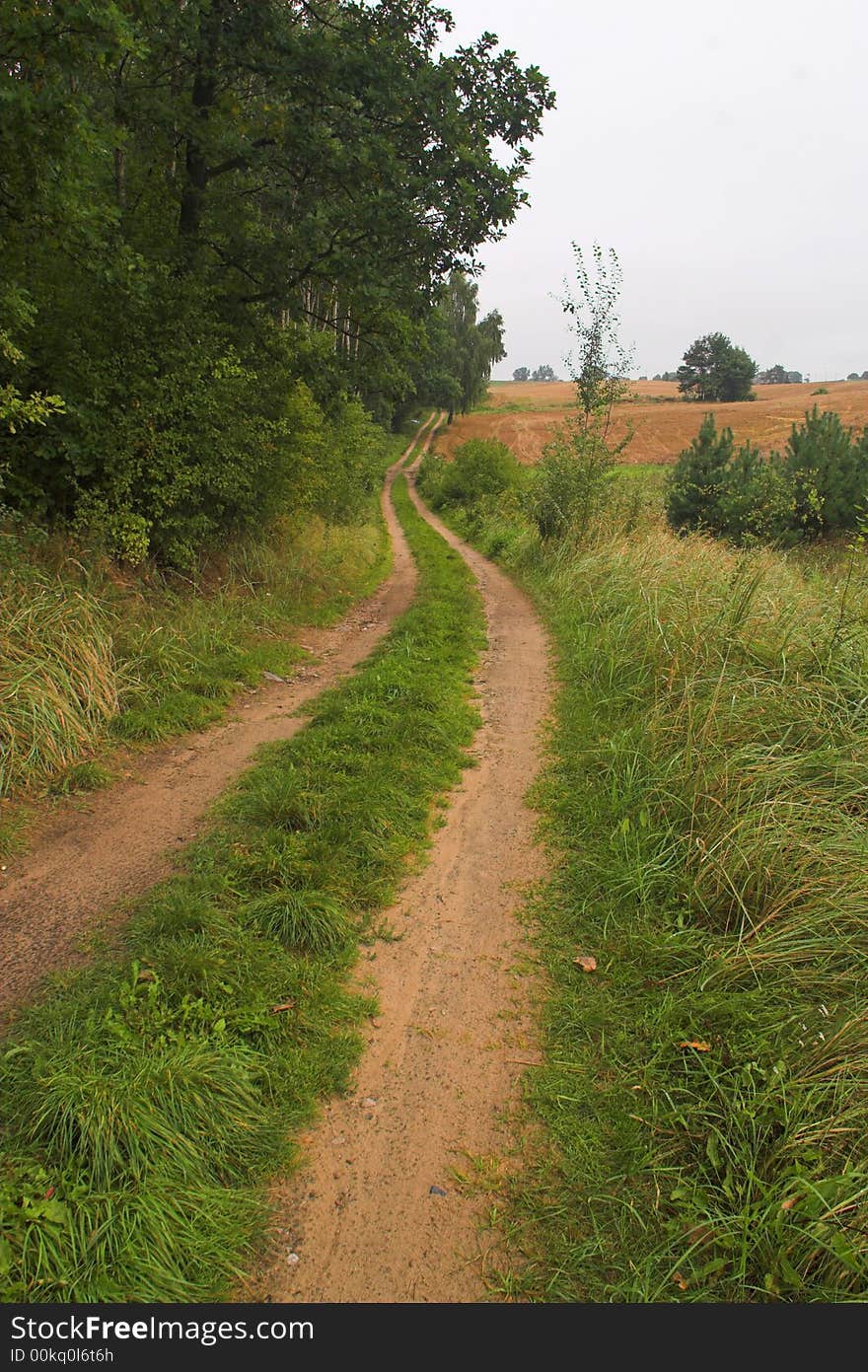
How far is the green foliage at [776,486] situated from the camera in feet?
47.7

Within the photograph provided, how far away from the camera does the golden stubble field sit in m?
48.5

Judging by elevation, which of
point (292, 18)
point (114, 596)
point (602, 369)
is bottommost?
point (114, 596)

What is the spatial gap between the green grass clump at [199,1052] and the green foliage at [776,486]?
40.1 feet

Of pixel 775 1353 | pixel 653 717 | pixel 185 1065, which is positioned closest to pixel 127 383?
pixel 653 717

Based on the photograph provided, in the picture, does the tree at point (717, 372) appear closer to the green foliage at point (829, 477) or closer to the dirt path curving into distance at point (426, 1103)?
the green foliage at point (829, 477)

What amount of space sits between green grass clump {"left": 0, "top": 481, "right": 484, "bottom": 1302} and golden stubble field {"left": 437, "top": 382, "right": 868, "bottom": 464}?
3739 centimetres

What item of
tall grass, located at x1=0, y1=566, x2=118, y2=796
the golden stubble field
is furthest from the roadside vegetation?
the golden stubble field

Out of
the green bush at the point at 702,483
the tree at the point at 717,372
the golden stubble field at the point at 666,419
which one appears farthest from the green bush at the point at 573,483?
the tree at the point at 717,372

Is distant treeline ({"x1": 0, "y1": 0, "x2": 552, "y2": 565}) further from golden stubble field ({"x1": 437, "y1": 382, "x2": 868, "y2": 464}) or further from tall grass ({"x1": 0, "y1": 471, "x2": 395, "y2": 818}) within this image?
golden stubble field ({"x1": 437, "y1": 382, "x2": 868, "y2": 464})

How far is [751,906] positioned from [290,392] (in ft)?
33.3

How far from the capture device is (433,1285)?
2.16 m

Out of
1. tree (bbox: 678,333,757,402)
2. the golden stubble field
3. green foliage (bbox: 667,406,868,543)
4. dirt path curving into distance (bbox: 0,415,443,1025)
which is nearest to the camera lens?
dirt path curving into distance (bbox: 0,415,443,1025)

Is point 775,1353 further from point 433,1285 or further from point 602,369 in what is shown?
point 602,369

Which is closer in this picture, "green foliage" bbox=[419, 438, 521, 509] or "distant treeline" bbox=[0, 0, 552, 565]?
"distant treeline" bbox=[0, 0, 552, 565]
